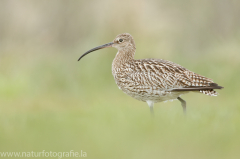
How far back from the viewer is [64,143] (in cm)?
474

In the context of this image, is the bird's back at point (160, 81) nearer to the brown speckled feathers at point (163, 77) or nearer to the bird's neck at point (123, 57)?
the brown speckled feathers at point (163, 77)

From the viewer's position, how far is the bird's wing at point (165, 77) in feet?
27.1

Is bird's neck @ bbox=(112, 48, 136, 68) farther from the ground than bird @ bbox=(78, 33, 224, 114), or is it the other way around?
bird's neck @ bbox=(112, 48, 136, 68)

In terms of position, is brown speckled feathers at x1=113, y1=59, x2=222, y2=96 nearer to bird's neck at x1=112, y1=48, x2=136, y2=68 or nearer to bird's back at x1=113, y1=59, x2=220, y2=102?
bird's back at x1=113, y1=59, x2=220, y2=102

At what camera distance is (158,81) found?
8516mm

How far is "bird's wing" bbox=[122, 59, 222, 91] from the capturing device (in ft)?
27.1

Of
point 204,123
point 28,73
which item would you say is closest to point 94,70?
point 28,73

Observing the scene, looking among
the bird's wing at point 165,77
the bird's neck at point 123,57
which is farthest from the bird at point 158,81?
the bird's neck at point 123,57

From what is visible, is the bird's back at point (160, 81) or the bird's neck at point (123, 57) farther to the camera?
the bird's neck at point (123, 57)

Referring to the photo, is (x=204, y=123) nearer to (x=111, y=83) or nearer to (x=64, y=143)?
(x=64, y=143)

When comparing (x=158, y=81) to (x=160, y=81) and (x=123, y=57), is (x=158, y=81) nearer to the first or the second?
(x=160, y=81)

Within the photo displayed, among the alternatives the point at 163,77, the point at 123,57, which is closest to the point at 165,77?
the point at 163,77

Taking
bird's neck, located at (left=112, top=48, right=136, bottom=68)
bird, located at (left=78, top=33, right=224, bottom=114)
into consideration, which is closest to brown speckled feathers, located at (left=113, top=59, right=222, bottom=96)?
bird, located at (left=78, top=33, right=224, bottom=114)

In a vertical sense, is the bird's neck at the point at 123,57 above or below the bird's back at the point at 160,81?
above
